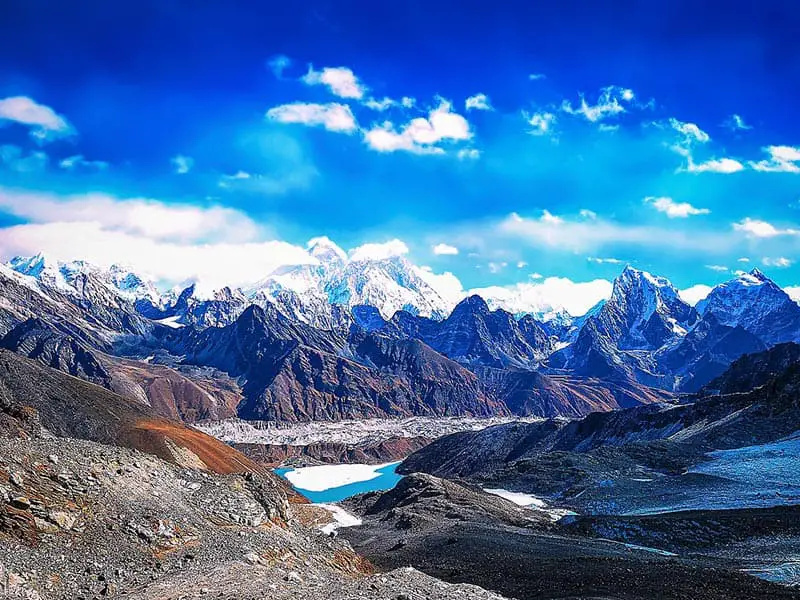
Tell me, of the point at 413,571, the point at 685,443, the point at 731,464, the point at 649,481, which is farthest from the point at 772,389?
the point at 413,571

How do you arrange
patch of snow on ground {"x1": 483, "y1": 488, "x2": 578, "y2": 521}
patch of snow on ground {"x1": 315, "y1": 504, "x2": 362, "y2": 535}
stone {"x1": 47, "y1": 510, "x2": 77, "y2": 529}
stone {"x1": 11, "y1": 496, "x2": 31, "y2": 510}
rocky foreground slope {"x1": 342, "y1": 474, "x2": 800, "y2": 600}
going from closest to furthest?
1. stone {"x1": 11, "y1": 496, "x2": 31, "y2": 510}
2. stone {"x1": 47, "y1": 510, "x2": 77, "y2": 529}
3. rocky foreground slope {"x1": 342, "y1": 474, "x2": 800, "y2": 600}
4. patch of snow on ground {"x1": 315, "y1": 504, "x2": 362, "y2": 535}
5. patch of snow on ground {"x1": 483, "y1": 488, "x2": 578, "y2": 521}

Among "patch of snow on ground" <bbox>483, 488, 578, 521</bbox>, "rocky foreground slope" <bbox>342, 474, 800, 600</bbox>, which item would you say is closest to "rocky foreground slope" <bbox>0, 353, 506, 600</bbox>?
"rocky foreground slope" <bbox>342, 474, 800, 600</bbox>

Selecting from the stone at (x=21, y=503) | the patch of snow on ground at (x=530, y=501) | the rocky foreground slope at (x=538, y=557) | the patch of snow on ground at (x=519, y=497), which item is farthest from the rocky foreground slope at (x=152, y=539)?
the patch of snow on ground at (x=519, y=497)

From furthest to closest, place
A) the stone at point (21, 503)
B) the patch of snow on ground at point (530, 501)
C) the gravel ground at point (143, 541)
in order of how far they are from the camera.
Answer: the patch of snow on ground at point (530, 501) < the stone at point (21, 503) < the gravel ground at point (143, 541)

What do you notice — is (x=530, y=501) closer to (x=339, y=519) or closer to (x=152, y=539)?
(x=339, y=519)

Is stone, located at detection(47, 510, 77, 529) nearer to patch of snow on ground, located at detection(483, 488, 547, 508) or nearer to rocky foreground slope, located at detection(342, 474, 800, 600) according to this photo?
rocky foreground slope, located at detection(342, 474, 800, 600)

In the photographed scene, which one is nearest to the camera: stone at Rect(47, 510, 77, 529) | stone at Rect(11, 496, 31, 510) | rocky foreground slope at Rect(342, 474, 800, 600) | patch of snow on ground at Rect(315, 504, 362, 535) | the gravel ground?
the gravel ground

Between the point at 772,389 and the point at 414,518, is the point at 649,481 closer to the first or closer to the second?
the point at 414,518

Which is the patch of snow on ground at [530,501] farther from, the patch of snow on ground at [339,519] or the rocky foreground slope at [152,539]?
the rocky foreground slope at [152,539]
